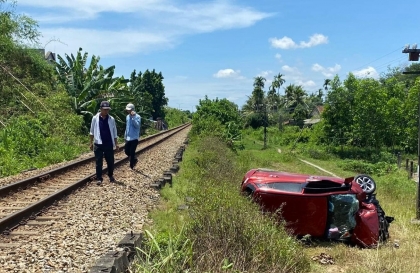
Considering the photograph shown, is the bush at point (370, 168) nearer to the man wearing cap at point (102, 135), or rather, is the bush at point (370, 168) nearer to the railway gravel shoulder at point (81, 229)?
the railway gravel shoulder at point (81, 229)

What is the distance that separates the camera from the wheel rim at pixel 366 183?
803 cm

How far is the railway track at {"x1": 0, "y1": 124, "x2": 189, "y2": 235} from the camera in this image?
642 centimetres

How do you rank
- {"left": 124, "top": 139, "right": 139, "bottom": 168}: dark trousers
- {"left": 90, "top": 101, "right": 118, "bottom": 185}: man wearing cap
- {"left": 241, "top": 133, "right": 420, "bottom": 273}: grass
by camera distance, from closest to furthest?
{"left": 241, "top": 133, "right": 420, "bottom": 273}: grass, {"left": 90, "top": 101, "right": 118, "bottom": 185}: man wearing cap, {"left": 124, "top": 139, "right": 139, "bottom": 168}: dark trousers

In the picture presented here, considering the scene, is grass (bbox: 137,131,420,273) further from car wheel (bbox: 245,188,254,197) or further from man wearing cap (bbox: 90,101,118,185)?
man wearing cap (bbox: 90,101,118,185)

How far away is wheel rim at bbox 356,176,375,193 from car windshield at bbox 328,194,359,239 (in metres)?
1.31

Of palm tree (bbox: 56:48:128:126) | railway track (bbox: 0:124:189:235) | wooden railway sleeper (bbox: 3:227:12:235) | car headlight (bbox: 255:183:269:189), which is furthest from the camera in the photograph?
palm tree (bbox: 56:48:128:126)

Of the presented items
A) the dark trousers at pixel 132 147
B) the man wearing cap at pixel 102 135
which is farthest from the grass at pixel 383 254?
the dark trousers at pixel 132 147

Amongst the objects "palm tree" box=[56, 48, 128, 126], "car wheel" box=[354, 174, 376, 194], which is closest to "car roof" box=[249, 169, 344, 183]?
"car wheel" box=[354, 174, 376, 194]

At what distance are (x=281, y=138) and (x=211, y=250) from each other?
48.0 meters

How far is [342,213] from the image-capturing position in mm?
6832

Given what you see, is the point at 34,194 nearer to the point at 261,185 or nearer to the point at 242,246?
the point at 261,185

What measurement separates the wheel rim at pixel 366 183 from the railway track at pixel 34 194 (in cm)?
569

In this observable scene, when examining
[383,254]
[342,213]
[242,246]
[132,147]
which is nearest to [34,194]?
[132,147]

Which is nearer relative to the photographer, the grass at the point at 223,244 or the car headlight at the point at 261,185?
the grass at the point at 223,244
